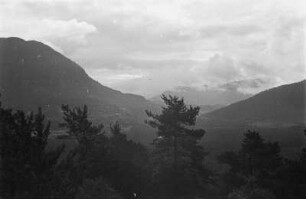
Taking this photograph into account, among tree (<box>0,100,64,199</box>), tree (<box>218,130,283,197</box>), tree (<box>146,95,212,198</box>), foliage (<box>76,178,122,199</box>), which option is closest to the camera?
tree (<box>0,100,64,199</box>)

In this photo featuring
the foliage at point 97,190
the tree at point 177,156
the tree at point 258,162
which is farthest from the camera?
the tree at point 177,156

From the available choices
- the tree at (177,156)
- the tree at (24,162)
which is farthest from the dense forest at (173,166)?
the tree at (24,162)

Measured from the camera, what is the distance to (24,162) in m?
23.6

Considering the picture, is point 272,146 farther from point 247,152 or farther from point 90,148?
point 90,148

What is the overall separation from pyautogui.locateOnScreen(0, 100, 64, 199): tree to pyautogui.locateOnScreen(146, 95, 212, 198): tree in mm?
24200

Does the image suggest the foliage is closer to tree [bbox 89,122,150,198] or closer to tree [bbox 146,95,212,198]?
tree [bbox 89,122,150,198]

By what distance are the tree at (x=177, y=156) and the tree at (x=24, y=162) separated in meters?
24.2

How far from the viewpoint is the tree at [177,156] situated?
4762 centimetres

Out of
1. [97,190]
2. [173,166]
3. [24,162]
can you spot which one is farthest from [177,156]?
[24,162]

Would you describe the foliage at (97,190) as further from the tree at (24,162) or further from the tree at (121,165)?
the tree at (24,162)

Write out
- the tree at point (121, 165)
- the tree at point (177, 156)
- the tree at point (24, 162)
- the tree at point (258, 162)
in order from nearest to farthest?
the tree at point (24, 162) → the tree at point (258, 162) → the tree at point (121, 165) → the tree at point (177, 156)

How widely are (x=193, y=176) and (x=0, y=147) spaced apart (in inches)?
1116

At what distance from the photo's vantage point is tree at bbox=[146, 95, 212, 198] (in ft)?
156

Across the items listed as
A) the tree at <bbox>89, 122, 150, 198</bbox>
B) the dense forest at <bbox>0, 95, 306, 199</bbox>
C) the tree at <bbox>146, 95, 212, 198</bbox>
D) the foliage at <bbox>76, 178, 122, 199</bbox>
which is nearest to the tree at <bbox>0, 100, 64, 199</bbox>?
the dense forest at <bbox>0, 95, 306, 199</bbox>
